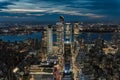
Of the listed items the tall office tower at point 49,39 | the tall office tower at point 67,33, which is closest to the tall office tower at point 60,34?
the tall office tower at point 67,33

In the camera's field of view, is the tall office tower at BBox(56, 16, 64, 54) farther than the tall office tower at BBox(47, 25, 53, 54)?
No

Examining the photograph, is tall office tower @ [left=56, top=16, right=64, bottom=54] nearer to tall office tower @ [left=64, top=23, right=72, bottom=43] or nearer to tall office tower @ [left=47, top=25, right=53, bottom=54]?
tall office tower @ [left=64, top=23, right=72, bottom=43]

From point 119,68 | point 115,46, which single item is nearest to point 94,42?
point 115,46

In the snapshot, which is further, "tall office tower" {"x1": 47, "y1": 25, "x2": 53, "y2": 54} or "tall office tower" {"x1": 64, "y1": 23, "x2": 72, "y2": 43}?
"tall office tower" {"x1": 47, "y1": 25, "x2": 53, "y2": 54}

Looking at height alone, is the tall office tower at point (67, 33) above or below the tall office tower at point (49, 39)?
above

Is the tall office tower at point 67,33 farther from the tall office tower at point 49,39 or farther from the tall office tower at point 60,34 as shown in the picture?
the tall office tower at point 49,39

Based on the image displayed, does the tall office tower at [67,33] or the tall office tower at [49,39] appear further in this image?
the tall office tower at [49,39]

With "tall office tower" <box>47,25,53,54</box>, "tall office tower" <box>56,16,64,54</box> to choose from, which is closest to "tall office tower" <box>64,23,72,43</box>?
"tall office tower" <box>56,16,64,54</box>

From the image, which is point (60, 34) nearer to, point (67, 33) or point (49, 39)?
point (67, 33)

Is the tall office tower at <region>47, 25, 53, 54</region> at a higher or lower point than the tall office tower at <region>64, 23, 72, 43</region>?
lower

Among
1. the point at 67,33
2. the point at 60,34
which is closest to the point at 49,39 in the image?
the point at 60,34

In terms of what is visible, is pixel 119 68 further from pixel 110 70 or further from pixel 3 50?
pixel 3 50
